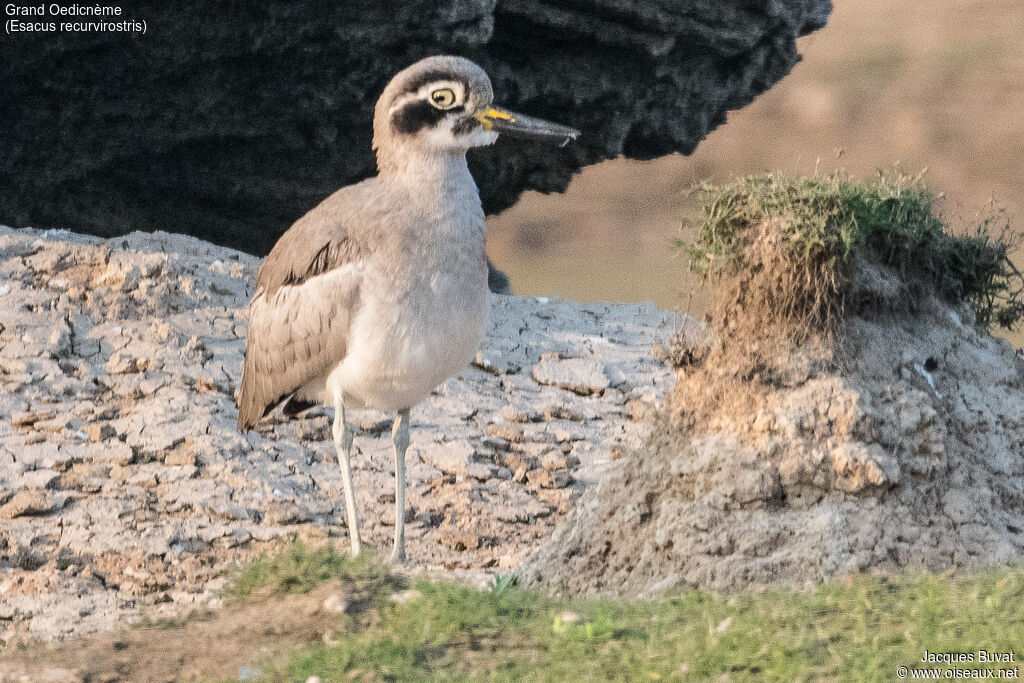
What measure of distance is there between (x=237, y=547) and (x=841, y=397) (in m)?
3.79

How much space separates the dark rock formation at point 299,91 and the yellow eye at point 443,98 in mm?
7477

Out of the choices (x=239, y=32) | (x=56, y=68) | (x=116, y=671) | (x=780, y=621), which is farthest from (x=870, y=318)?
(x=56, y=68)

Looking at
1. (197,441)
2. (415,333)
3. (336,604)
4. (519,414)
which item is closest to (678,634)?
(336,604)

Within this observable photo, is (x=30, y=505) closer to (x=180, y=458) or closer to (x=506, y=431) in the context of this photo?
(x=180, y=458)

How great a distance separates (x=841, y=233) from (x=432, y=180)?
1.88m

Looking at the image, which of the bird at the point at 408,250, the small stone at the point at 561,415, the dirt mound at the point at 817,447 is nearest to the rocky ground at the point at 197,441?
the small stone at the point at 561,415

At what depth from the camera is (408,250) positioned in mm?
5234

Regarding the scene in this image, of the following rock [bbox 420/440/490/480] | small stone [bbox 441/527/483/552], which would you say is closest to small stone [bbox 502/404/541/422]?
rock [bbox 420/440/490/480]

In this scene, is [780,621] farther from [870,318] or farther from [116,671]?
[116,671]

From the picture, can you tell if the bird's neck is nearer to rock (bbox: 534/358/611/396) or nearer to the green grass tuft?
the green grass tuft

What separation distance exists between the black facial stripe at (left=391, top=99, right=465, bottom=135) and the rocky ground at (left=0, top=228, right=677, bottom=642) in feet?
5.36

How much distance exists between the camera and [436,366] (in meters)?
5.40

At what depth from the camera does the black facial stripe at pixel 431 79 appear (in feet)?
17.2

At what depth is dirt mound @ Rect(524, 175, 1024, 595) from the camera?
205 inches
